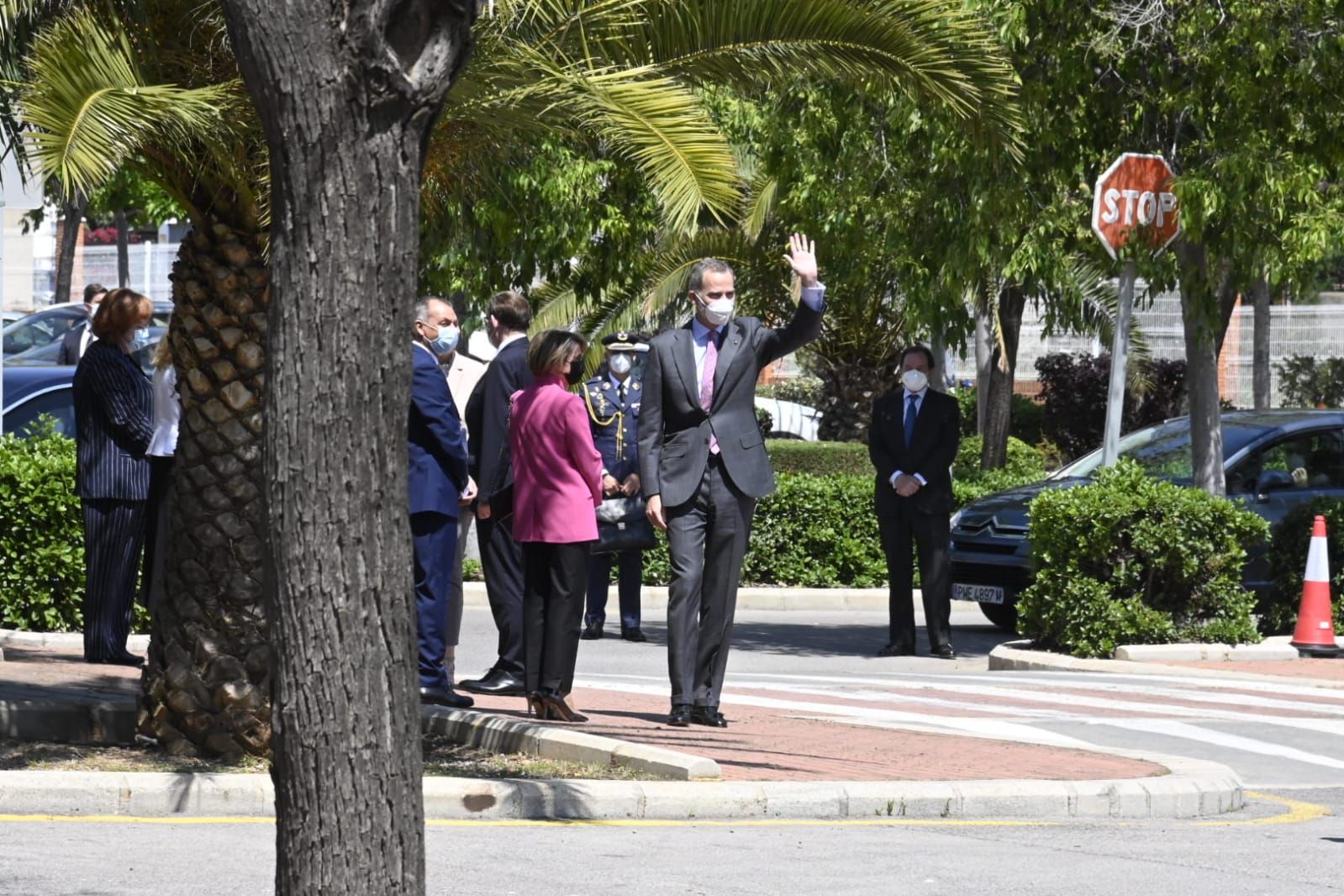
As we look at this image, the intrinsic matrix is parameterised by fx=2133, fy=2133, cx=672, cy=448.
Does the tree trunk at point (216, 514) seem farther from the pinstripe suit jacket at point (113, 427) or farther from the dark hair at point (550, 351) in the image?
the pinstripe suit jacket at point (113, 427)

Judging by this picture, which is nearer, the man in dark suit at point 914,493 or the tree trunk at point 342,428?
the tree trunk at point 342,428

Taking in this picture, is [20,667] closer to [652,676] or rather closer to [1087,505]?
[652,676]

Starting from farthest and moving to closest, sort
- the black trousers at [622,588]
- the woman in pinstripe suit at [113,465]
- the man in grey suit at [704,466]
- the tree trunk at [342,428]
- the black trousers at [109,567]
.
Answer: the black trousers at [622,588] < the black trousers at [109,567] < the woman in pinstripe suit at [113,465] < the man in grey suit at [704,466] < the tree trunk at [342,428]

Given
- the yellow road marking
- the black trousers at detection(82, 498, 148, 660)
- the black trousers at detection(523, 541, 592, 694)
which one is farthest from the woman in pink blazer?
the yellow road marking

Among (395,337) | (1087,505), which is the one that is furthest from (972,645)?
(395,337)

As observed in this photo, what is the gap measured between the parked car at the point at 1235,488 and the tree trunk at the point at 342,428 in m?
11.5

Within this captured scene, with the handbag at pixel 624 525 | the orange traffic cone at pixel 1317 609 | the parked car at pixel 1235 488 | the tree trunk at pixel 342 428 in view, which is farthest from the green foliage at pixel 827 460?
the tree trunk at pixel 342 428

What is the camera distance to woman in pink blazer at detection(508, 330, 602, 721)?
9594mm

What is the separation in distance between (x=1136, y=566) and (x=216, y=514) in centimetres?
736

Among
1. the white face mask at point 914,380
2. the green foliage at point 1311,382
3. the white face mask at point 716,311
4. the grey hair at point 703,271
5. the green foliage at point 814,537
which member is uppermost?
the green foliage at point 1311,382

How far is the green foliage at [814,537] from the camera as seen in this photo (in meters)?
18.2

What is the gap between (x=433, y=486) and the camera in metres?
9.74

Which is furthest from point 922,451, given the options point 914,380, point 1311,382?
point 1311,382

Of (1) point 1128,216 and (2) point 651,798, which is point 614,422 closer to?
(1) point 1128,216
